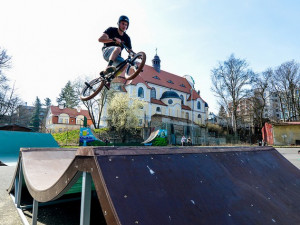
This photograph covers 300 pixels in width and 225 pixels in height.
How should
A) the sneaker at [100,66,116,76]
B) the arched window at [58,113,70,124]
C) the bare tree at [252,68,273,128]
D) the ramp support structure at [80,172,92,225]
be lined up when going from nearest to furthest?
the ramp support structure at [80,172,92,225] < the sneaker at [100,66,116,76] < the bare tree at [252,68,273,128] < the arched window at [58,113,70,124]

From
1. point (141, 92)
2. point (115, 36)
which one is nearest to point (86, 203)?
point (115, 36)

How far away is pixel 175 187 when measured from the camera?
1.43 meters

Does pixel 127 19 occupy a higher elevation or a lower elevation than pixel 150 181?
higher

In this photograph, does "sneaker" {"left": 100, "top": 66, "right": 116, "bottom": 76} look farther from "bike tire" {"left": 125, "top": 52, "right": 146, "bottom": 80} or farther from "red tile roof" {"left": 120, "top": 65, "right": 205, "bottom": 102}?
"red tile roof" {"left": 120, "top": 65, "right": 205, "bottom": 102}

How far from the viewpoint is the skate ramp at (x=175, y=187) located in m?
1.15

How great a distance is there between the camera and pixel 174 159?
1.74m

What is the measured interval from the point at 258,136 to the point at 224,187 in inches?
1430

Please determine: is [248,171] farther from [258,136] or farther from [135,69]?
[258,136]

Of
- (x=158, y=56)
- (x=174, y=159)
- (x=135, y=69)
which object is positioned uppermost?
(x=158, y=56)

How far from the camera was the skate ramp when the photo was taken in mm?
1152

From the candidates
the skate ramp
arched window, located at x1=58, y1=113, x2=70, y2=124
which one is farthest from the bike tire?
arched window, located at x1=58, y1=113, x2=70, y2=124

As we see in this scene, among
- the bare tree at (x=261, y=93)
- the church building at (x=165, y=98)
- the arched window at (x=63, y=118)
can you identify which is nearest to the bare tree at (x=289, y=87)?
the bare tree at (x=261, y=93)

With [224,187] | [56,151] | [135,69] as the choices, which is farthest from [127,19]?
[224,187]

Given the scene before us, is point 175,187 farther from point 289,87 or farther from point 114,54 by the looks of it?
point 289,87
